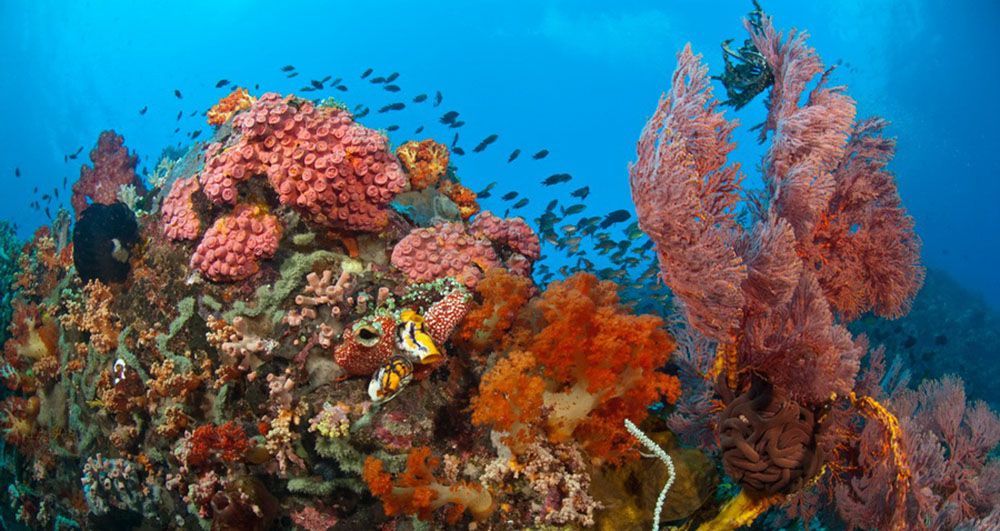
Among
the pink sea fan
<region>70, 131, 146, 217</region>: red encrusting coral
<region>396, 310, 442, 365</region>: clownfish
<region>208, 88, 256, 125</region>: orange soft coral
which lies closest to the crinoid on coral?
the pink sea fan

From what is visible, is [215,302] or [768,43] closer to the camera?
[768,43]

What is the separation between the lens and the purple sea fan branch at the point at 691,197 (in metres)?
3.35

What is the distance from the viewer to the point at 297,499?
179 inches

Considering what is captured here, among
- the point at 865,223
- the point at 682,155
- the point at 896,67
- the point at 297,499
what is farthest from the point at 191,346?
the point at 896,67

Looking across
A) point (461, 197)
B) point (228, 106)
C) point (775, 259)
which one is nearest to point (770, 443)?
point (775, 259)

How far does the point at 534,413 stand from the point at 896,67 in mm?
92449

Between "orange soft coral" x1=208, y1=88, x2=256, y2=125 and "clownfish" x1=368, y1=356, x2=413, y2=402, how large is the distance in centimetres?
506

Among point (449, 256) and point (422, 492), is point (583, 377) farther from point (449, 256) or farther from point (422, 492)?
point (449, 256)

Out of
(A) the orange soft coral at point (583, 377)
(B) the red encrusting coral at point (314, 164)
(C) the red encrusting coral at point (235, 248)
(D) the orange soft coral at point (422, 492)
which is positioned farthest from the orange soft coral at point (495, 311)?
(C) the red encrusting coral at point (235, 248)

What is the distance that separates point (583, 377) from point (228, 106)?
654 cm

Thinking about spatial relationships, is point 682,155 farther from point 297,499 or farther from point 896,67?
point 896,67

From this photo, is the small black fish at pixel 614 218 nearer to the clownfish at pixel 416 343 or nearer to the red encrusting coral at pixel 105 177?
the clownfish at pixel 416 343

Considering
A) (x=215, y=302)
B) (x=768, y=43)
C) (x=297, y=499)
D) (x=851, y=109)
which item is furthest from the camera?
(x=215, y=302)

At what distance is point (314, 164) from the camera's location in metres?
5.36
